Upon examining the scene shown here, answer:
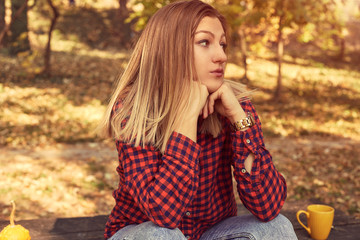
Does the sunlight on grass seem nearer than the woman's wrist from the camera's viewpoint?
No

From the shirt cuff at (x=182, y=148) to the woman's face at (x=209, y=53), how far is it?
0.98ft

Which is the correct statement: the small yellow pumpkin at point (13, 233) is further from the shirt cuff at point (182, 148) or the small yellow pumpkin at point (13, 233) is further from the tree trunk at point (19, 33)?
the tree trunk at point (19, 33)

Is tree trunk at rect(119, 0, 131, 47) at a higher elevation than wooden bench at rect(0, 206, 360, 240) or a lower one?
higher

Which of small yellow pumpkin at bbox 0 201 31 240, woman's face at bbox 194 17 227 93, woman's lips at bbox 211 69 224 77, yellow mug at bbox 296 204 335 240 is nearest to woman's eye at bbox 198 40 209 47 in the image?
woman's face at bbox 194 17 227 93

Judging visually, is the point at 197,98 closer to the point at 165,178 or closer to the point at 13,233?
the point at 165,178

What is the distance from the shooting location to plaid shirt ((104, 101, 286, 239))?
181 cm

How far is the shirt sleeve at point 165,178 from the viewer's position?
1.79m

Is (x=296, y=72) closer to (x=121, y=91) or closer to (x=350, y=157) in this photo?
(x=350, y=157)

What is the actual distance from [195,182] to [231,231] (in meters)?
0.40

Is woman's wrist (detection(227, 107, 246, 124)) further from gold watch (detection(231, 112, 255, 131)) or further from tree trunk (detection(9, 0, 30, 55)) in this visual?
tree trunk (detection(9, 0, 30, 55))

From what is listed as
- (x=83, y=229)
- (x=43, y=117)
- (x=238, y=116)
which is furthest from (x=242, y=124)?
(x=43, y=117)

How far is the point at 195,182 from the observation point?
186 cm

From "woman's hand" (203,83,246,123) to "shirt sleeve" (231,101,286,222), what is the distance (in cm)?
8

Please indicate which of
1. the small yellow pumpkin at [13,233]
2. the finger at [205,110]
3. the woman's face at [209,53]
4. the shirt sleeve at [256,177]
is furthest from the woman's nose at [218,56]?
the small yellow pumpkin at [13,233]
